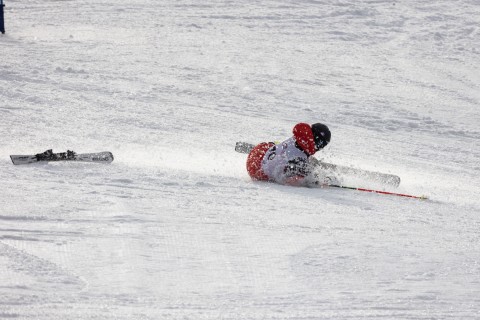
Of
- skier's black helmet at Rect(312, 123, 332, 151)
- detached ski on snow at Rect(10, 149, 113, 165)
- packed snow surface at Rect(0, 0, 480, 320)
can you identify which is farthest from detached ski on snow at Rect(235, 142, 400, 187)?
detached ski on snow at Rect(10, 149, 113, 165)

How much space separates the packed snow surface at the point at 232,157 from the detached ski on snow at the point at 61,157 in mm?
94

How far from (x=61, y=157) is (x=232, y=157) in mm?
2108

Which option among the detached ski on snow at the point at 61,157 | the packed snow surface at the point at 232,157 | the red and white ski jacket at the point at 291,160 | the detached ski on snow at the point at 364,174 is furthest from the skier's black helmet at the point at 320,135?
the detached ski on snow at the point at 61,157

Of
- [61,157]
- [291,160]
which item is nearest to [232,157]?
[291,160]

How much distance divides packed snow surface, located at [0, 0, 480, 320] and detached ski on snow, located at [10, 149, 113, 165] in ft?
0.31

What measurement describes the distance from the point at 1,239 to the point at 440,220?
3.50m

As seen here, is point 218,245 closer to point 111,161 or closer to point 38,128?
point 111,161

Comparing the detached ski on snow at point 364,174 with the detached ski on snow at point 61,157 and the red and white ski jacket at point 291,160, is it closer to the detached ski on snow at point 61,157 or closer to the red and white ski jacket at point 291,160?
the red and white ski jacket at point 291,160

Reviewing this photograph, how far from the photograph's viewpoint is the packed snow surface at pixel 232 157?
4.53 metres

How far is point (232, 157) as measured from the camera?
27.7 feet

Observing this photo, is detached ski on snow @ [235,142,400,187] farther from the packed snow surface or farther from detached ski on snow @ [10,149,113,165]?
detached ski on snow @ [10,149,113,165]

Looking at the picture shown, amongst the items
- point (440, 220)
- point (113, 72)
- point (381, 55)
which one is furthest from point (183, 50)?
point (440, 220)

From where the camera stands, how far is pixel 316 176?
742 centimetres

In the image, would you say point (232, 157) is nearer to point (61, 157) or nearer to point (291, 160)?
point (291, 160)
